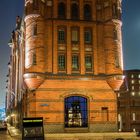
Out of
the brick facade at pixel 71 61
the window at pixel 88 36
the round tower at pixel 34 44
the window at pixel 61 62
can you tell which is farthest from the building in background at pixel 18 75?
the window at pixel 88 36

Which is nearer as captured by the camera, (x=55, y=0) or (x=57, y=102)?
(x=57, y=102)

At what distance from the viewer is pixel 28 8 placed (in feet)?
157

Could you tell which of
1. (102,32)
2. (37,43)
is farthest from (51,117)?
(102,32)

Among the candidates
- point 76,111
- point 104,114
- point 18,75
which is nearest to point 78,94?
point 76,111

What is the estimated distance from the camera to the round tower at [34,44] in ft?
147

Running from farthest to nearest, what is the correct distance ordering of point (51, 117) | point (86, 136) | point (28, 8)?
1. point (28, 8)
2. point (51, 117)
3. point (86, 136)

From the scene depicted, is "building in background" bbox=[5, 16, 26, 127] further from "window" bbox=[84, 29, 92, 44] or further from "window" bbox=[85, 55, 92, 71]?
"window" bbox=[84, 29, 92, 44]

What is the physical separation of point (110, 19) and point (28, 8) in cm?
1105

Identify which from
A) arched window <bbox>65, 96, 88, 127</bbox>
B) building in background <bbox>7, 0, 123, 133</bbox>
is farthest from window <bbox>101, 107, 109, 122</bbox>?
arched window <bbox>65, 96, 88, 127</bbox>

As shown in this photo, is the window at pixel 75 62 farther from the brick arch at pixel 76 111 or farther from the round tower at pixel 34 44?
the round tower at pixel 34 44

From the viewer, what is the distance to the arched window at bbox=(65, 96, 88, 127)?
4609 cm

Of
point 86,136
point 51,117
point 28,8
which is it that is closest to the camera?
point 86,136

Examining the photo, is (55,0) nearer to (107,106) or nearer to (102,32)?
(102,32)

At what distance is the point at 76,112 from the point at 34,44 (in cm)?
1030
